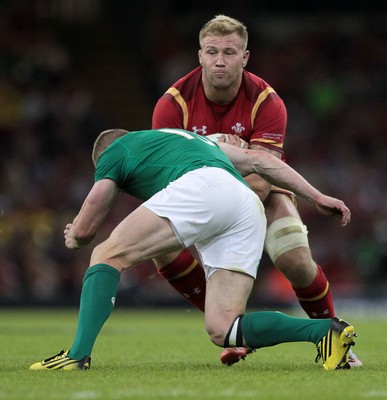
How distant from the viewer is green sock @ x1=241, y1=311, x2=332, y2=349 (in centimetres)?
589

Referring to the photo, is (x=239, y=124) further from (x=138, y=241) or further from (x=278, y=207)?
(x=138, y=241)

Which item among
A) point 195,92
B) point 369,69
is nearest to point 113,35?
point 369,69

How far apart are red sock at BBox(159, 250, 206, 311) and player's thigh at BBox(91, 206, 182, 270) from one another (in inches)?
51.3

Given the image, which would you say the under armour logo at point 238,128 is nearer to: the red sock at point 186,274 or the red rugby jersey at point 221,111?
the red rugby jersey at point 221,111

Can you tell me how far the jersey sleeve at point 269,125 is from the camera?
7.03 metres

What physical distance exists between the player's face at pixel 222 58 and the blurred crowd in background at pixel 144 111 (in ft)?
25.2

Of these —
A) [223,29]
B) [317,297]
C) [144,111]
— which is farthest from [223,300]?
[144,111]

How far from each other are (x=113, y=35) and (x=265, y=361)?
47.9 feet

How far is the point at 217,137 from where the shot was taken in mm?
7023

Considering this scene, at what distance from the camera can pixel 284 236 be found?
6.90m

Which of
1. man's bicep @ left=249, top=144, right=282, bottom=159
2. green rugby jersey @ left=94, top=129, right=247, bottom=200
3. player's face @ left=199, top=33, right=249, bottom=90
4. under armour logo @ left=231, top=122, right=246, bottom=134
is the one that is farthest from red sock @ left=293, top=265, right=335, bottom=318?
player's face @ left=199, top=33, right=249, bottom=90

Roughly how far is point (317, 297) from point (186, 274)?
87 centimetres

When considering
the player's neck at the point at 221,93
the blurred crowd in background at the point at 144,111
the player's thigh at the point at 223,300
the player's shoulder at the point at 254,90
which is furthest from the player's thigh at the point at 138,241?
the blurred crowd in background at the point at 144,111

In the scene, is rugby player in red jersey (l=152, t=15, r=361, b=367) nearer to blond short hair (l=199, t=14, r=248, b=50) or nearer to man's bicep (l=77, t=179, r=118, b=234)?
blond short hair (l=199, t=14, r=248, b=50)
